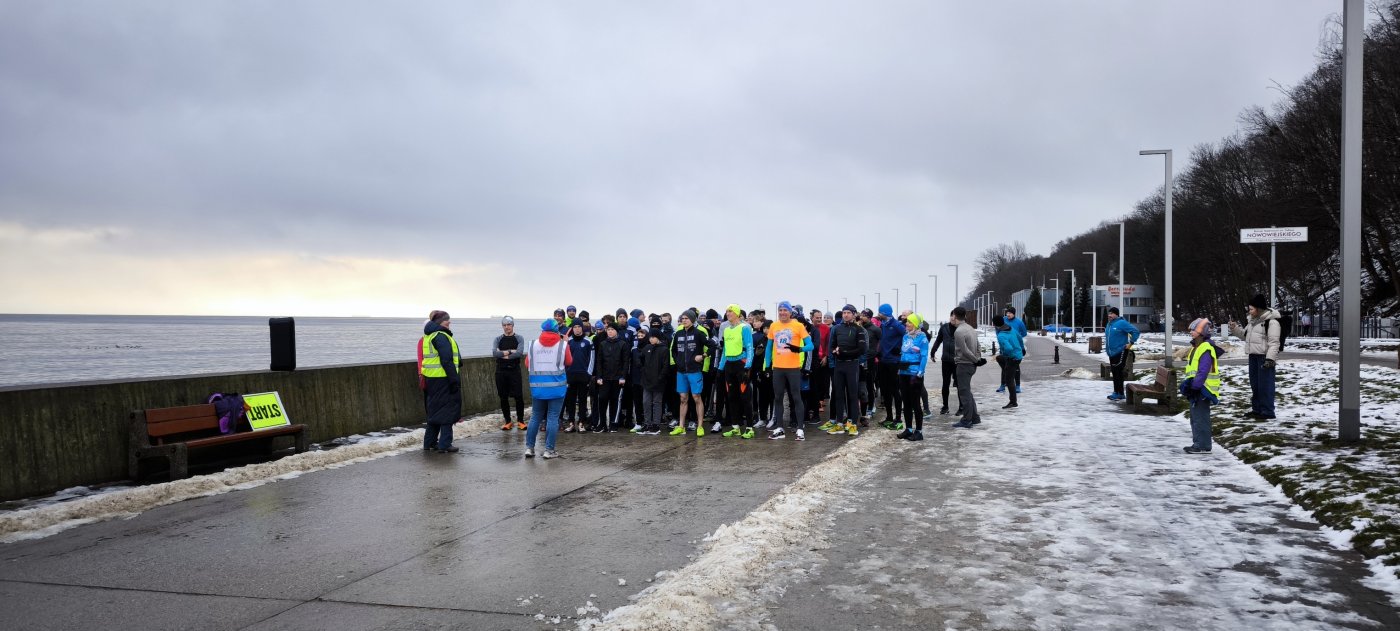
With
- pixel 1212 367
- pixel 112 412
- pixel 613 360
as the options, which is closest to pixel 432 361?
pixel 613 360

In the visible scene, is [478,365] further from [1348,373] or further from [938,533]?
[1348,373]

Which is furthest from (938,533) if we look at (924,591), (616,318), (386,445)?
(616,318)

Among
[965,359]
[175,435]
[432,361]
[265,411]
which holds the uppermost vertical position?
[432,361]

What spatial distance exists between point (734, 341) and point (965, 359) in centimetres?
341

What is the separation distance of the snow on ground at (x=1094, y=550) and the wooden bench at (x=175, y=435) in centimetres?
690

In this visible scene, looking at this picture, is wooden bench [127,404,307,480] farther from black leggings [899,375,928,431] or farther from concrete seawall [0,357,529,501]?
black leggings [899,375,928,431]

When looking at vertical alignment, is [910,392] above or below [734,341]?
below

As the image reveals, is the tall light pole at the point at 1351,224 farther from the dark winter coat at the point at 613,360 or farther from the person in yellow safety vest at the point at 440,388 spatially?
the person in yellow safety vest at the point at 440,388

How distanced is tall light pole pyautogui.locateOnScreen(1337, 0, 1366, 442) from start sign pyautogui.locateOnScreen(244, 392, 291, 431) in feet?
40.3

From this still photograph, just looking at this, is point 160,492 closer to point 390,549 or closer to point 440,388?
point 390,549

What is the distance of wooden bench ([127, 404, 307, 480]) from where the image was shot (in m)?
8.61

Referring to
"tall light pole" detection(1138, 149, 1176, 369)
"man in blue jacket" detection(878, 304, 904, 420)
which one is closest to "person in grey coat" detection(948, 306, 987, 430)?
"man in blue jacket" detection(878, 304, 904, 420)

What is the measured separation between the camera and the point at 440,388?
1056 cm

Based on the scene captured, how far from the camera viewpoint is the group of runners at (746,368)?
11586mm
